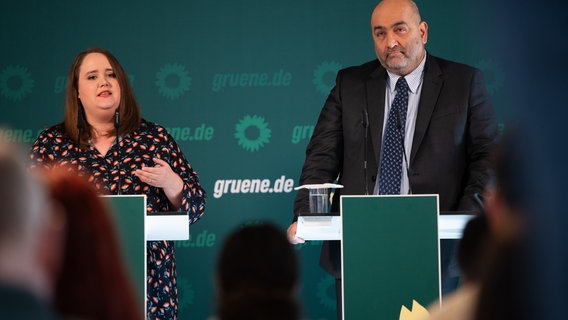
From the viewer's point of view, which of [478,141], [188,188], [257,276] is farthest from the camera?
[478,141]

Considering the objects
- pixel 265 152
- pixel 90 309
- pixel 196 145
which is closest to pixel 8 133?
pixel 196 145

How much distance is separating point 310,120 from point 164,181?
2.60m

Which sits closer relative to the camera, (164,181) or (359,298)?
(359,298)

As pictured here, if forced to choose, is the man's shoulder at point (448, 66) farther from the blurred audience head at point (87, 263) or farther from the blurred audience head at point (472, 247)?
the blurred audience head at point (87, 263)

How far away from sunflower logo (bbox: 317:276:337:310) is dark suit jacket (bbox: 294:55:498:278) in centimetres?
199

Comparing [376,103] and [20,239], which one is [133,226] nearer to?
[376,103]

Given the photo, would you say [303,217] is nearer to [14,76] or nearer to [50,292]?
[50,292]

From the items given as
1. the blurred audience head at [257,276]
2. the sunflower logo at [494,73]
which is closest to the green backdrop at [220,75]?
the sunflower logo at [494,73]

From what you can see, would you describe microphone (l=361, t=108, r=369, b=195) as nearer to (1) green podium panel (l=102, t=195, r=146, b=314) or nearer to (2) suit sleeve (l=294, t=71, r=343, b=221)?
(2) suit sleeve (l=294, t=71, r=343, b=221)

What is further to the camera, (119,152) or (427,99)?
(427,99)

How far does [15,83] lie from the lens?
618 cm

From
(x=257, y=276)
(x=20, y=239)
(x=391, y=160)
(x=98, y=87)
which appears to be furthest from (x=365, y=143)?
(x=20, y=239)

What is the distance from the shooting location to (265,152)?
621cm

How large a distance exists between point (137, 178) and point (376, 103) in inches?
51.9
